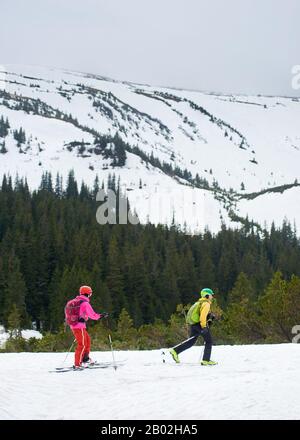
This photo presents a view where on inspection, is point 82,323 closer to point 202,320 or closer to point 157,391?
point 202,320

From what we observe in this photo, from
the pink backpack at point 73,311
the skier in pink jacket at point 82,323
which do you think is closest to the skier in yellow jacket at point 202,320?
the skier in pink jacket at point 82,323

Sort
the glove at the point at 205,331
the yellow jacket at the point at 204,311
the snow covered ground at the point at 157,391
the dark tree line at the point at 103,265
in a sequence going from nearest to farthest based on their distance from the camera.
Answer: the snow covered ground at the point at 157,391 < the yellow jacket at the point at 204,311 < the glove at the point at 205,331 < the dark tree line at the point at 103,265

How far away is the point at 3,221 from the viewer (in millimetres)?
94312

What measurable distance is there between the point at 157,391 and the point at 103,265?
67.2 m

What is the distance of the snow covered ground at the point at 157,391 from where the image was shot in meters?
8.87

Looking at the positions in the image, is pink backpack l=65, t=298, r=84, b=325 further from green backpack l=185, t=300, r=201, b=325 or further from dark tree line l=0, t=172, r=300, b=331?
dark tree line l=0, t=172, r=300, b=331

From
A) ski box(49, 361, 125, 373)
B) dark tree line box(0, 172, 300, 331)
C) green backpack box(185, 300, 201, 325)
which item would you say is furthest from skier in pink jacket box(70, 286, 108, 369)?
dark tree line box(0, 172, 300, 331)

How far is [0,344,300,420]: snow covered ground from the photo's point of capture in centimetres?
887

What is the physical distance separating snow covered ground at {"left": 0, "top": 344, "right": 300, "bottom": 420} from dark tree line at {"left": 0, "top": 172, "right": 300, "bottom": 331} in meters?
40.3

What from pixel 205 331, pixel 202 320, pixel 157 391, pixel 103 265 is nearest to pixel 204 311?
pixel 202 320

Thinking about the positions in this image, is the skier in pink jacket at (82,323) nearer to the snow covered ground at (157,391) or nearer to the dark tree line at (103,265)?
the snow covered ground at (157,391)

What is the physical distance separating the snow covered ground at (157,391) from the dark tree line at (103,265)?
40324mm
